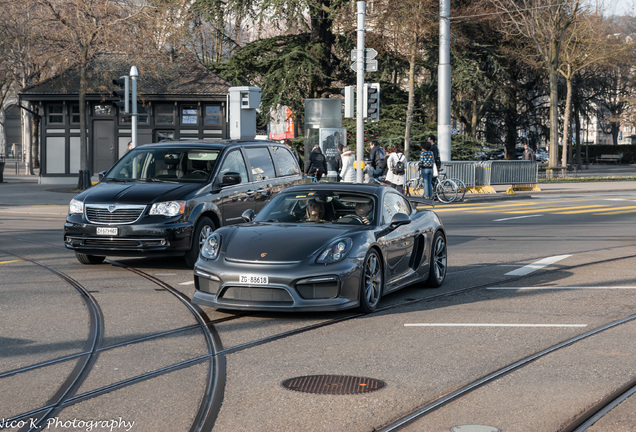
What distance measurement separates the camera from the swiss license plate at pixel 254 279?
832 centimetres

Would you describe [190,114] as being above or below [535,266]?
above

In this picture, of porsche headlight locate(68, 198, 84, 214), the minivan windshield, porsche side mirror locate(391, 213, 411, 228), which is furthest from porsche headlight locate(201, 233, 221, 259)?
the minivan windshield

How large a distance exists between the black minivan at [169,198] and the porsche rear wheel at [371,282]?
3.65m

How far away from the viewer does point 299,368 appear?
256 inches

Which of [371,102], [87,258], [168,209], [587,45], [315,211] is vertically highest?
[587,45]

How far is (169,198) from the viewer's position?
11984 mm

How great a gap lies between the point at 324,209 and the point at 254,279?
1.67 m

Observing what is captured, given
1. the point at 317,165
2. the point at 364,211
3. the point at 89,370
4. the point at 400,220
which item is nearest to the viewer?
the point at 89,370

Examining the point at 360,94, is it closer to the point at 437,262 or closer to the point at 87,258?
the point at 87,258

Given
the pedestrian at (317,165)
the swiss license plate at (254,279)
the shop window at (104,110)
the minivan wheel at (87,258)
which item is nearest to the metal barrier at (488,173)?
the pedestrian at (317,165)

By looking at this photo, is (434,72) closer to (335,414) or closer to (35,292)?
(35,292)

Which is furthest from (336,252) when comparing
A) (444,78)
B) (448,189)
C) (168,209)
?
(444,78)

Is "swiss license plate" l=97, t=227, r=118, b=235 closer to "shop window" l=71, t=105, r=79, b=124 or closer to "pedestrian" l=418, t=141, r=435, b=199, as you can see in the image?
"pedestrian" l=418, t=141, r=435, b=199

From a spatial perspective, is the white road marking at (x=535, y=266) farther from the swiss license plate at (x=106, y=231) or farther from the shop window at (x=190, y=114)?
the shop window at (x=190, y=114)
